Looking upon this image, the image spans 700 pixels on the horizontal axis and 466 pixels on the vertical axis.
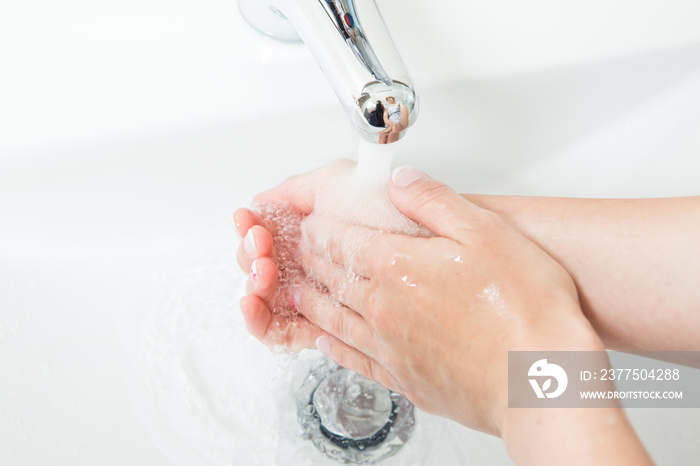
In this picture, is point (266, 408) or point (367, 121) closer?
point (367, 121)

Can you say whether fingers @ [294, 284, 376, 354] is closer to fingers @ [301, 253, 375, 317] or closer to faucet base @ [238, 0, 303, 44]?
fingers @ [301, 253, 375, 317]

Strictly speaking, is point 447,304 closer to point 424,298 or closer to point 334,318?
point 424,298

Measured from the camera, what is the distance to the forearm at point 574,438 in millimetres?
311

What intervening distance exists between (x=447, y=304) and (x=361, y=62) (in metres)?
0.15

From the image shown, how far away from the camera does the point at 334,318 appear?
0.47m

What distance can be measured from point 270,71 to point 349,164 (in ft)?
0.31

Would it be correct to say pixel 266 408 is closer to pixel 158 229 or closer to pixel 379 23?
pixel 158 229

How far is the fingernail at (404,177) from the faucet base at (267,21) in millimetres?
138

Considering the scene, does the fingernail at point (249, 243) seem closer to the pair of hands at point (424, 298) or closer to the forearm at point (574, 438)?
the pair of hands at point (424, 298)

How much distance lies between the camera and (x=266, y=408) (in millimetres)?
469

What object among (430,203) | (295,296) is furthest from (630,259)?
(295,296)

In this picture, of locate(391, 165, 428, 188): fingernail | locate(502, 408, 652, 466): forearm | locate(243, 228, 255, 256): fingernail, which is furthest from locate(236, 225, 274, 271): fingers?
locate(502, 408, 652, 466): forearm

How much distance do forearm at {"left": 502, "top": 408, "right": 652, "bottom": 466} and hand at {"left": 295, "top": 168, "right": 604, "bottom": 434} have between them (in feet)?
Answer: 0.06

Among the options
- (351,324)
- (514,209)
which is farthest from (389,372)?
(514,209)
